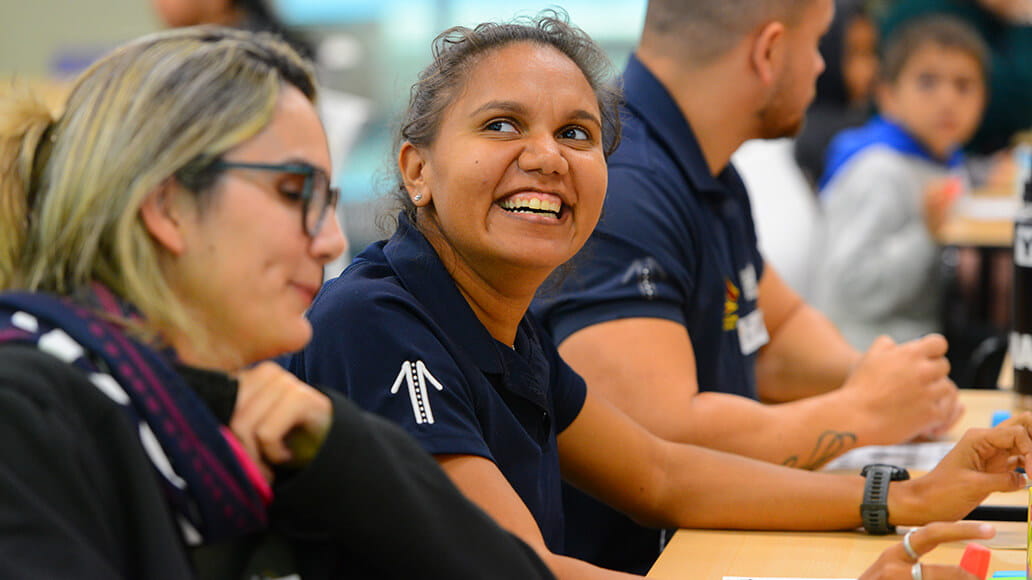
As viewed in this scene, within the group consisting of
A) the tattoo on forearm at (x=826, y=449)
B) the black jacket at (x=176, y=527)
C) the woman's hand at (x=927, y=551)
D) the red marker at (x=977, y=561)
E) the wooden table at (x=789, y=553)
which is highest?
the black jacket at (x=176, y=527)

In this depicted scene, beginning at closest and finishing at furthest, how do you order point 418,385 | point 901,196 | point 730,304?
1. point 418,385
2. point 730,304
3. point 901,196

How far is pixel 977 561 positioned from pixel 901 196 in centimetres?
290

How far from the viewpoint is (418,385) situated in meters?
1.34

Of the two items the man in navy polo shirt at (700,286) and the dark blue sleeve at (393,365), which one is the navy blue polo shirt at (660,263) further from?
the dark blue sleeve at (393,365)

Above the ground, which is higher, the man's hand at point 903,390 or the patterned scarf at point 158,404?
the patterned scarf at point 158,404

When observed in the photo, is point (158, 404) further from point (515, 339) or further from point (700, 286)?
point (700, 286)

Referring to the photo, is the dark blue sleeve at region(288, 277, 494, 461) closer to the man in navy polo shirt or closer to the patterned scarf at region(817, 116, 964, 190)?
the man in navy polo shirt

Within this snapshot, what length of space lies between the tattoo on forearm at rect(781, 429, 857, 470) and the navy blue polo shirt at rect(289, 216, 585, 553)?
46cm

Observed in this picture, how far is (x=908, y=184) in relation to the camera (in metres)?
4.02

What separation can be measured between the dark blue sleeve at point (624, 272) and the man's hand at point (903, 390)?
331 millimetres

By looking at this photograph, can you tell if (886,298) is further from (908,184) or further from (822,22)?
(822,22)

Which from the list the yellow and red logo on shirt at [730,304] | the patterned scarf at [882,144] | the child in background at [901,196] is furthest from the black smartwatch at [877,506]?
the patterned scarf at [882,144]

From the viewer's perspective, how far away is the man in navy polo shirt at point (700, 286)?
1835mm

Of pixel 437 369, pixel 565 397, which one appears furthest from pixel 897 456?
pixel 437 369
